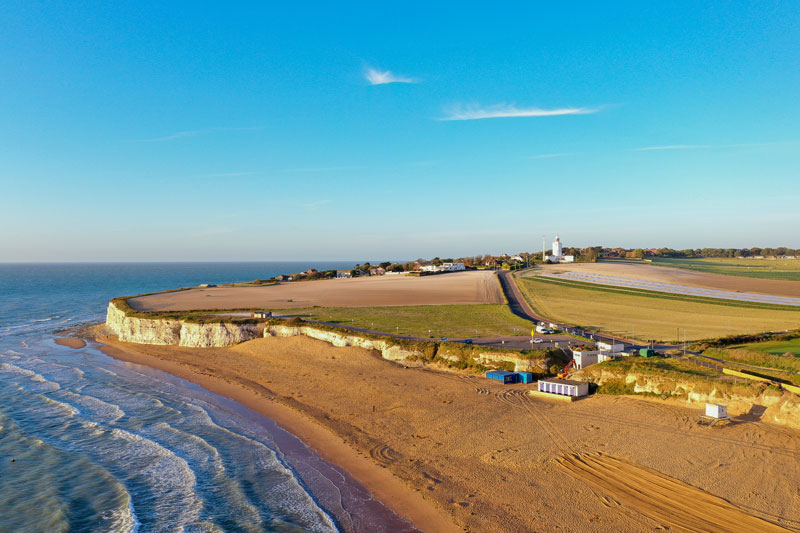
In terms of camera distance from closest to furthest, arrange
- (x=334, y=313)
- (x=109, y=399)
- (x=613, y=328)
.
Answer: (x=109, y=399) → (x=613, y=328) → (x=334, y=313)

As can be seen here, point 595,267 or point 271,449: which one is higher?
point 595,267

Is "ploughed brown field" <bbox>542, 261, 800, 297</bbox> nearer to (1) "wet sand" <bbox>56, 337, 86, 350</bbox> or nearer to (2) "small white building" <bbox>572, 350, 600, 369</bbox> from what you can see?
(2) "small white building" <bbox>572, 350, 600, 369</bbox>

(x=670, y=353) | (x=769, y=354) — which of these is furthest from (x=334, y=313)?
(x=769, y=354)

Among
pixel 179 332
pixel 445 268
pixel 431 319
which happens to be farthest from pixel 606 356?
pixel 445 268

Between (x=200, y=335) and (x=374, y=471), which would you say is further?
(x=200, y=335)

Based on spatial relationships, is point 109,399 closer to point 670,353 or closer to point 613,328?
point 670,353

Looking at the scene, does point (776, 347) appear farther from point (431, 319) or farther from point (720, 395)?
point (431, 319)

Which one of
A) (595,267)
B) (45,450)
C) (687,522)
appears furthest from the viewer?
(595,267)
